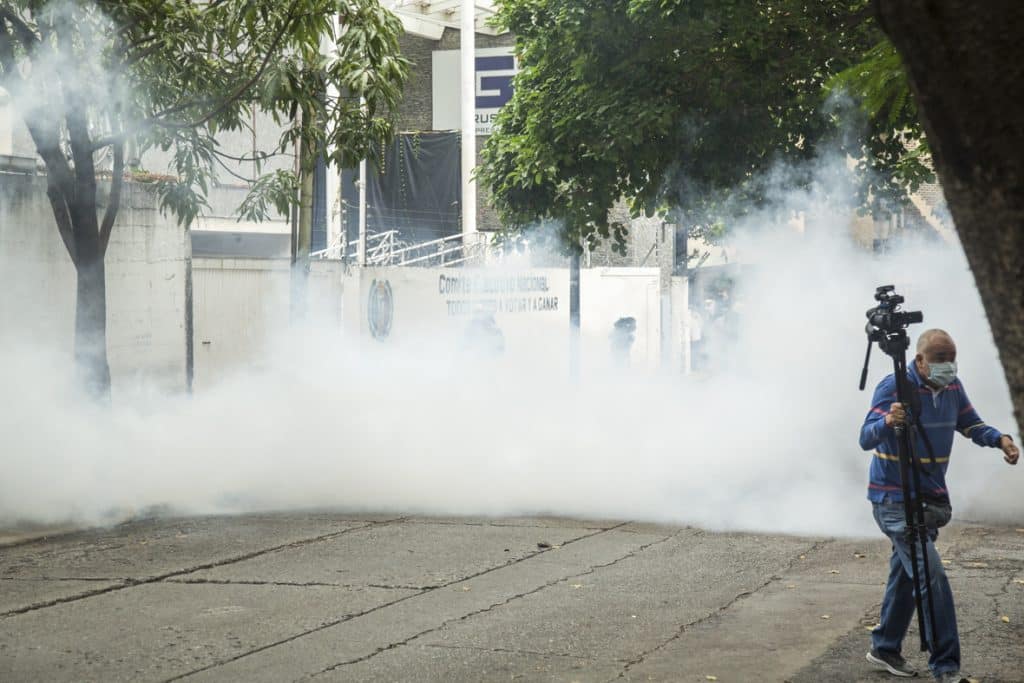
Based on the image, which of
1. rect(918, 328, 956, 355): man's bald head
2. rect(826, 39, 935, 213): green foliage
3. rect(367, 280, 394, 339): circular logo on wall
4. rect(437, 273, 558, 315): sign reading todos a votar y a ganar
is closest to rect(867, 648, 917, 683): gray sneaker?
rect(918, 328, 956, 355): man's bald head

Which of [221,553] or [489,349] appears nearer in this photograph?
[221,553]

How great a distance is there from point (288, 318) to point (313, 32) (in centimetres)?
683

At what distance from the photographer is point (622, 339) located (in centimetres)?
2252

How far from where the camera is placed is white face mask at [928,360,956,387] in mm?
5402

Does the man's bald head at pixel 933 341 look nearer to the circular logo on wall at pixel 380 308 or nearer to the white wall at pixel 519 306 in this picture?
the white wall at pixel 519 306

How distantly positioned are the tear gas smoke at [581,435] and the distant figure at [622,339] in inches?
320

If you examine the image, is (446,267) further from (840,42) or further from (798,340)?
(840,42)

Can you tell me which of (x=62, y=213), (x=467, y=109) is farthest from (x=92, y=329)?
(x=467, y=109)

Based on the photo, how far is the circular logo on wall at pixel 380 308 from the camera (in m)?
18.5

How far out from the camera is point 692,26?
10.8 m

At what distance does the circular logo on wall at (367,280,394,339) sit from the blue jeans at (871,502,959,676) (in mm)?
13468

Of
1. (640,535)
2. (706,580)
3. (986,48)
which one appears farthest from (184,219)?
(986,48)

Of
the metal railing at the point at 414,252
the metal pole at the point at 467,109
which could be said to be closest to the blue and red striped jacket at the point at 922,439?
the metal railing at the point at 414,252

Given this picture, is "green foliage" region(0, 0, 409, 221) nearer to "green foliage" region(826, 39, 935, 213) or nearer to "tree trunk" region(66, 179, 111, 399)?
"tree trunk" region(66, 179, 111, 399)
